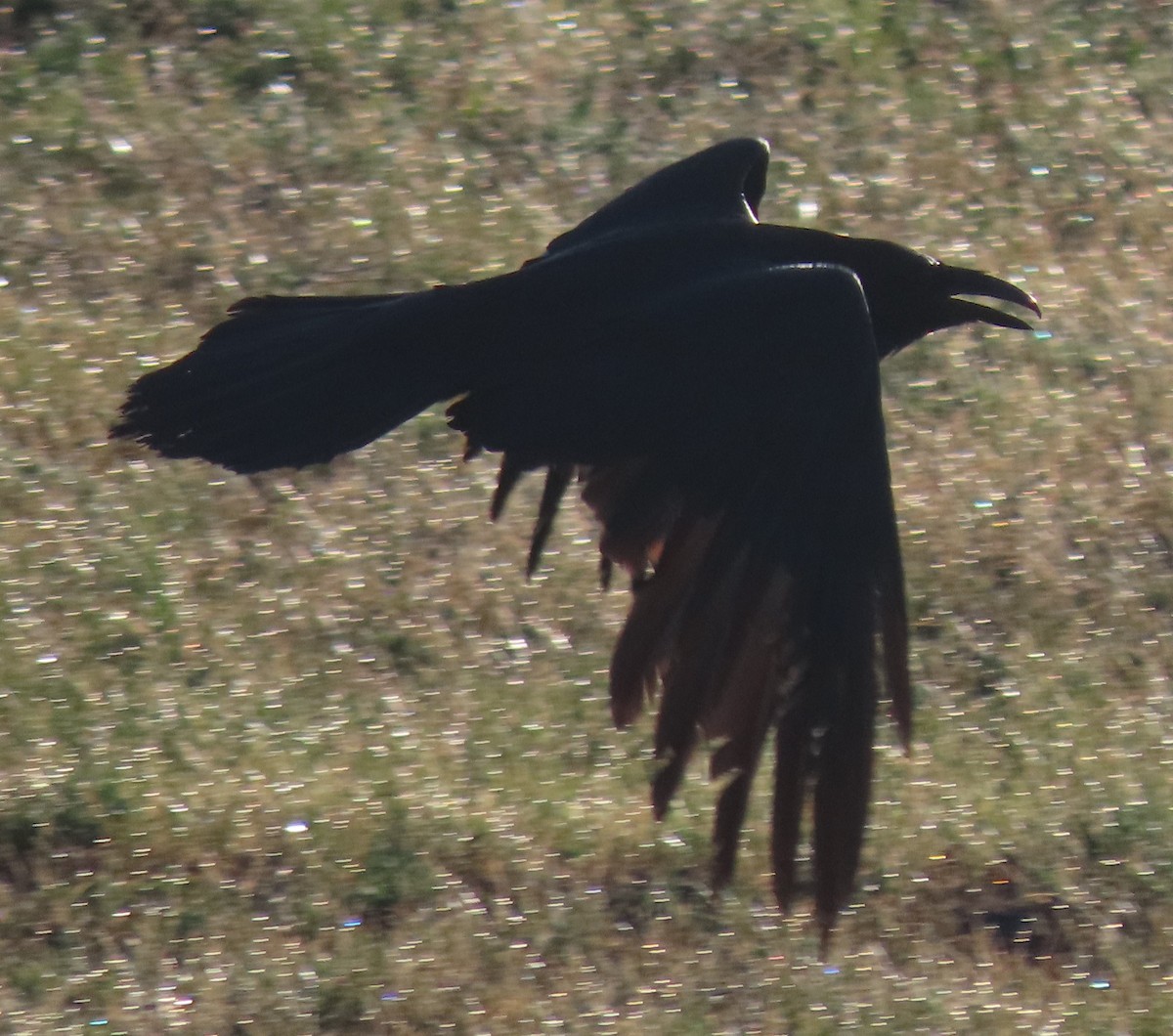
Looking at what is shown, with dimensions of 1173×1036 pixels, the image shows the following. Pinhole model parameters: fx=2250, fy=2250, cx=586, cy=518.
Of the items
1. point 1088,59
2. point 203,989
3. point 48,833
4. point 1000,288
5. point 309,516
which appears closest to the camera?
point 203,989

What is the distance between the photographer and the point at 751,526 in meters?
3.95

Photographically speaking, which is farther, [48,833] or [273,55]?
[273,55]

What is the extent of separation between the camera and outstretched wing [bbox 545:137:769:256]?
5359 millimetres

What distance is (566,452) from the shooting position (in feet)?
13.3

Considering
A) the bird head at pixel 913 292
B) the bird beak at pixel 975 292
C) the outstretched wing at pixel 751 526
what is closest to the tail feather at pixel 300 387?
the outstretched wing at pixel 751 526

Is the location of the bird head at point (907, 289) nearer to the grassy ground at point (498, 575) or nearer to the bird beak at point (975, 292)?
the bird beak at point (975, 292)

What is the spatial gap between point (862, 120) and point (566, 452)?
4.10m

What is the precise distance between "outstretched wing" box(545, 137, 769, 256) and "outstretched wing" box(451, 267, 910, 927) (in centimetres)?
109

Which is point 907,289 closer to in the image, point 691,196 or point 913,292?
point 913,292

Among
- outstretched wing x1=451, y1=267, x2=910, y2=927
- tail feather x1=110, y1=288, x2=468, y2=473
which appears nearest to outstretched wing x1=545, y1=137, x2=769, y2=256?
tail feather x1=110, y1=288, x2=468, y2=473

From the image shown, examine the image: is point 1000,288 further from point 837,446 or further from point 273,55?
point 273,55

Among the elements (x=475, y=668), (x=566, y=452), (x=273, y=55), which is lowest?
(x=475, y=668)

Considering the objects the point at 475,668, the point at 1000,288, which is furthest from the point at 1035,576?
the point at 475,668

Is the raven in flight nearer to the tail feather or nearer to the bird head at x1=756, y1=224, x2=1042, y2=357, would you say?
the tail feather
